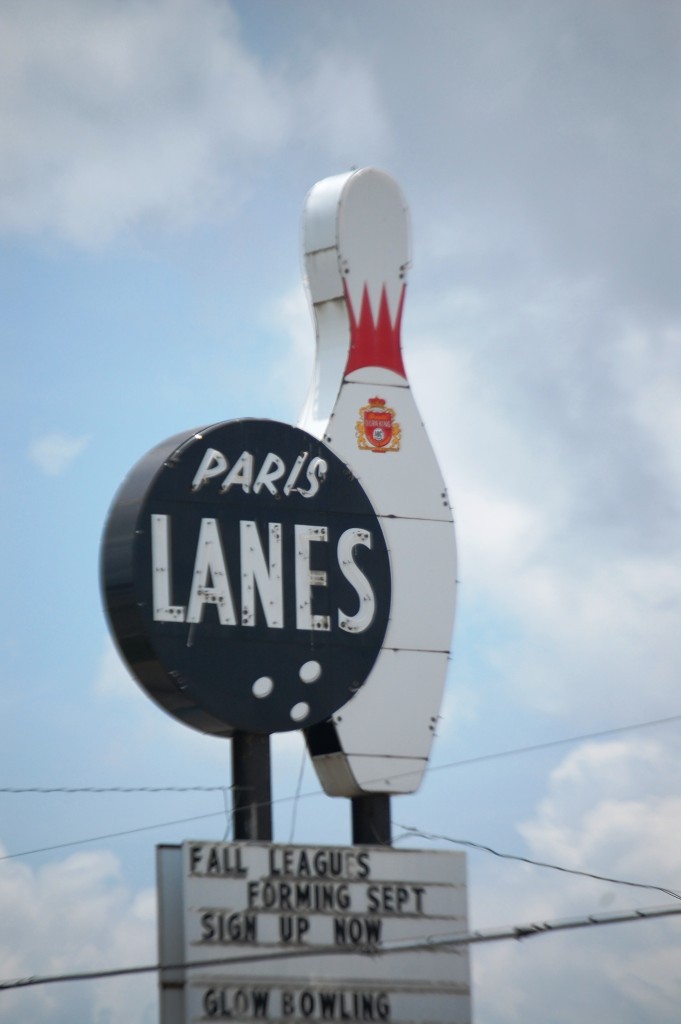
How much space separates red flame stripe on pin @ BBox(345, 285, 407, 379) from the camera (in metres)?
28.2

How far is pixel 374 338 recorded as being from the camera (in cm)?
2841

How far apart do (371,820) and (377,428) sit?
176 inches

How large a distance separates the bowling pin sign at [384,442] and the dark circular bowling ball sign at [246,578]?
0.46 m

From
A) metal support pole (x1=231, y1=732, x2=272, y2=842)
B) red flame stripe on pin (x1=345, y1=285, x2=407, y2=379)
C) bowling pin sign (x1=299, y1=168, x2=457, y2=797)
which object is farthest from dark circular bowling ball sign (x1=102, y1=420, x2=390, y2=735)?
red flame stripe on pin (x1=345, y1=285, x2=407, y2=379)

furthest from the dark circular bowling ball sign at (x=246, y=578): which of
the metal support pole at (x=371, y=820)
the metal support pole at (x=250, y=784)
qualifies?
the metal support pole at (x=371, y=820)

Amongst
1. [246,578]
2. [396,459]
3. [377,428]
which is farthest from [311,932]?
[377,428]

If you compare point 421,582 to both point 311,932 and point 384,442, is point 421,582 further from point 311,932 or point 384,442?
point 311,932

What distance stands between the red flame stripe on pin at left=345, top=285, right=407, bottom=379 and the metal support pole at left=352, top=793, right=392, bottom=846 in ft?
15.8

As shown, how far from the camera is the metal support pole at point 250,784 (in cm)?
2580

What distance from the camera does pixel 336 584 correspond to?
26.9m

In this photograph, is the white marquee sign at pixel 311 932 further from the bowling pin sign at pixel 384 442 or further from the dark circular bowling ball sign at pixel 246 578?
the dark circular bowling ball sign at pixel 246 578

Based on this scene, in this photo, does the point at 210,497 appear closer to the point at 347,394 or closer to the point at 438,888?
the point at 347,394

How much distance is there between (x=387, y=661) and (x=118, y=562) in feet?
12.1

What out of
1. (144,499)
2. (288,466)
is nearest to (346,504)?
(288,466)
